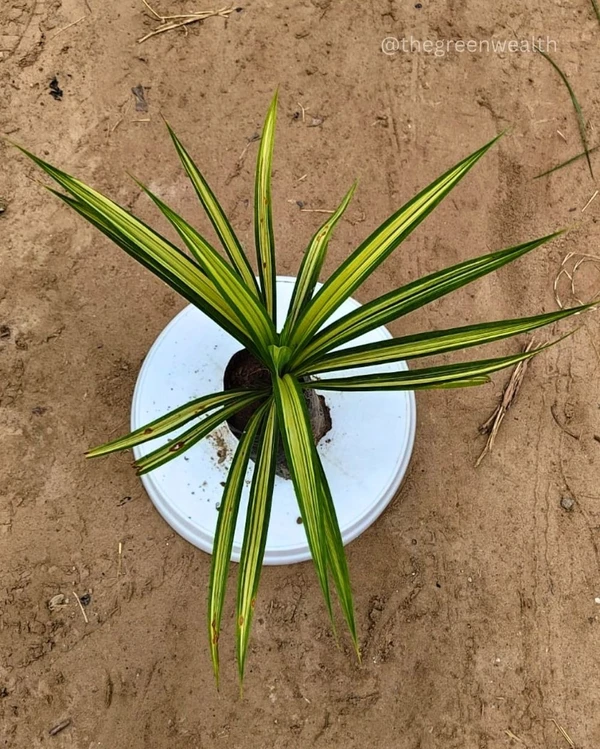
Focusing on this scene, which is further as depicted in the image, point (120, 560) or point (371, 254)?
point (120, 560)

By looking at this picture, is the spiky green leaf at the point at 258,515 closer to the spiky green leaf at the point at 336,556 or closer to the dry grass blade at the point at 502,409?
the spiky green leaf at the point at 336,556

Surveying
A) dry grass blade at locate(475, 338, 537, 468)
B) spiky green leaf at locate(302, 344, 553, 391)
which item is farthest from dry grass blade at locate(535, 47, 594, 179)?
spiky green leaf at locate(302, 344, 553, 391)

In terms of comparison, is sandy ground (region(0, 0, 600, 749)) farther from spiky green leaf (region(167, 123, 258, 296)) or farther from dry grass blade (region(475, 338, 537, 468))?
spiky green leaf (region(167, 123, 258, 296))

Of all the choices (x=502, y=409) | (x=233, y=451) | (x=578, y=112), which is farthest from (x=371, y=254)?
(x=578, y=112)

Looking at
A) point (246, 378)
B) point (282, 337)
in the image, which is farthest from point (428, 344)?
point (246, 378)

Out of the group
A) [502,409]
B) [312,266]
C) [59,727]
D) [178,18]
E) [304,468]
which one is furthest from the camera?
[178,18]

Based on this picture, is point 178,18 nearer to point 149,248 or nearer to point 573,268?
point 149,248

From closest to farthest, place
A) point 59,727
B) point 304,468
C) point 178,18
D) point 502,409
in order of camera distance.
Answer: point 304,468 → point 59,727 → point 502,409 → point 178,18
